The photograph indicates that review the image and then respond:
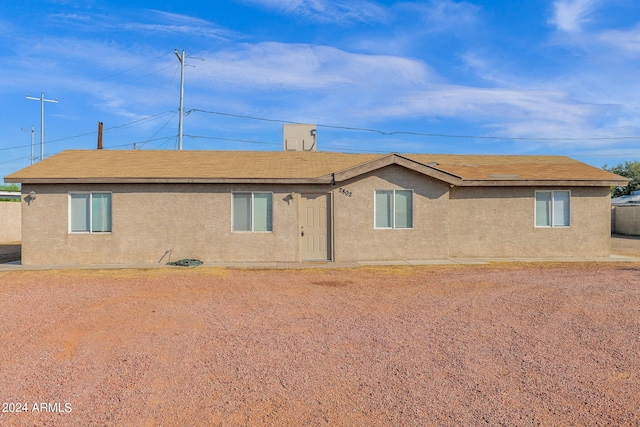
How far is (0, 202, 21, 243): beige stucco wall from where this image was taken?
847 inches

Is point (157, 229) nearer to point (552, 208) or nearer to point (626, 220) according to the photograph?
point (552, 208)

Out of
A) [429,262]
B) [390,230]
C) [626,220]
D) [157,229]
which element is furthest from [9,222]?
[626,220]

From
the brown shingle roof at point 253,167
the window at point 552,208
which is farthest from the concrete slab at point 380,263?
the window at point 552,208

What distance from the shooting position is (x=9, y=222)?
2209 cm

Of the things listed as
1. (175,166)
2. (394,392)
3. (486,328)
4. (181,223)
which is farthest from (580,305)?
(175,166)

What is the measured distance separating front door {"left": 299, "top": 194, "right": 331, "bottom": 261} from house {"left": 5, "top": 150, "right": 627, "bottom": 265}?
3 cm

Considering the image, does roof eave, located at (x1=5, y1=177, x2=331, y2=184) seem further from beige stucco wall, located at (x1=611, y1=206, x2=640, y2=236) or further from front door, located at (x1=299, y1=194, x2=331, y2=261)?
beige stucco wall, located at (x1=611, y1=206, x2=640, y2=236)

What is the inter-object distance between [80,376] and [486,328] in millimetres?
5064

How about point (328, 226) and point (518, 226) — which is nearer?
point (328, 226)

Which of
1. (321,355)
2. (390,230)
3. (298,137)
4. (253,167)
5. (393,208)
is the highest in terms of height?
(298,137)

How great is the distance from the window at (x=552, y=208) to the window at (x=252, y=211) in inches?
358

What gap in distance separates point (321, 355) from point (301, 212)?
8244 millimetres

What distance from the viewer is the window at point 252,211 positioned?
12.6m

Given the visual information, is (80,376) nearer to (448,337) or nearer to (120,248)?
(448,337)
